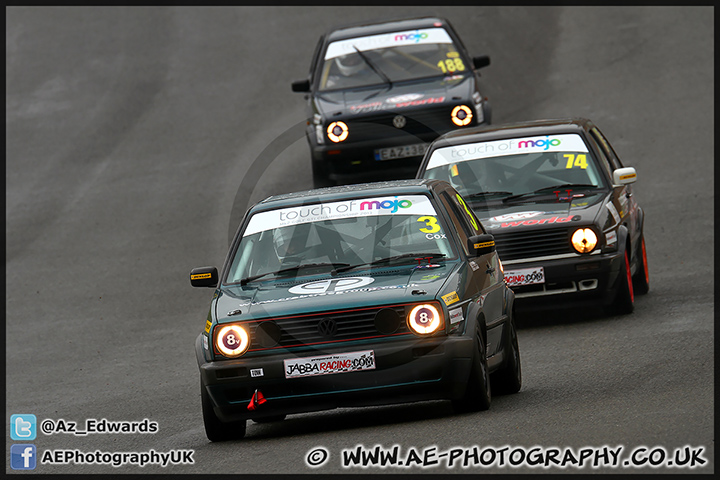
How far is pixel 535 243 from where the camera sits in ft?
38.8

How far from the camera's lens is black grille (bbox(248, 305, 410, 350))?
7.70 meters

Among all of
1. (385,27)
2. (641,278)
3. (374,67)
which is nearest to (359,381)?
(641,278)

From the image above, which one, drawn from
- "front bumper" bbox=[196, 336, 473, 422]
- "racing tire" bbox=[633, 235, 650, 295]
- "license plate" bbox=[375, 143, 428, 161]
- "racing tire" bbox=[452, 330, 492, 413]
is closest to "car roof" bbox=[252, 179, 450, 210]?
"racing tire" bbox=[452, 330, 492, 413]

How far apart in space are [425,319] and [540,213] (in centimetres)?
459

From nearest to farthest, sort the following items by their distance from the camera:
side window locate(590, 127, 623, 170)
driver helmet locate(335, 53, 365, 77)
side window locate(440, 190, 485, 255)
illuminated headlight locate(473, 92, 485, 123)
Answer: side window locate(440, 190, 485, 255) → side window locate(590, 127, 623, 170) → illuminated headlight locate(473, 92, 485, 123) → driver helmet locate(335, 53, 365, 77)

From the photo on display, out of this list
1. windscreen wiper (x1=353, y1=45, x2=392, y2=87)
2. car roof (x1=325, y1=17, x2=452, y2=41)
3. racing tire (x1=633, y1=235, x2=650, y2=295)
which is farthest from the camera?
car roof (x1=325, y1=17, x2=452, y2=41)

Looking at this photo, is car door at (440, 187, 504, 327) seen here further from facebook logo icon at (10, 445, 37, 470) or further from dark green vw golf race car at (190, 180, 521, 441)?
facebook logo icon at (10, 445, 37, 470)

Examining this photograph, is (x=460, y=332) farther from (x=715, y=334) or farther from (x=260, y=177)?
(x=260, y=177)

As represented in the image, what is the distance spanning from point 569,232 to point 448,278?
3989mm

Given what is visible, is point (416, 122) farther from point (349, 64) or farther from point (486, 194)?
point (486, 194)

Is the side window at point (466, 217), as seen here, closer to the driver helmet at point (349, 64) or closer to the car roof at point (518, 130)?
the car roof at point (518, 130)

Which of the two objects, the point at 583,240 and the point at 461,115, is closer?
the point at 583,240

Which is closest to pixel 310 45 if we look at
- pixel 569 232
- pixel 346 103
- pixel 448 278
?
pixel 346 103

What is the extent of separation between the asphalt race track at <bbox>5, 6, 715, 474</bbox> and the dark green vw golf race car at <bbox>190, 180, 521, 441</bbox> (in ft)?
0.82
